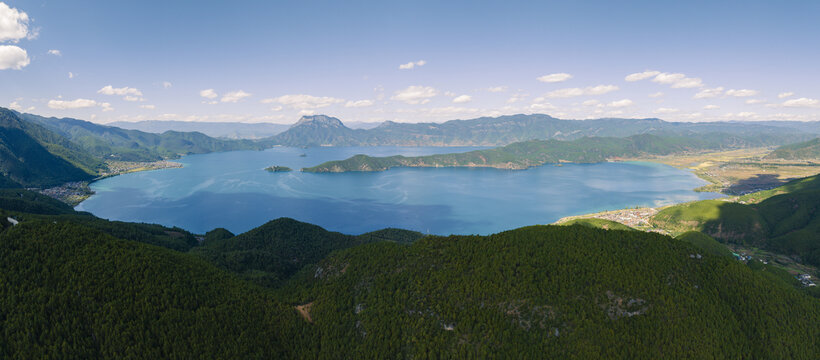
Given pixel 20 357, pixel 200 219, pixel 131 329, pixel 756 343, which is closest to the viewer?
pixel 20 357

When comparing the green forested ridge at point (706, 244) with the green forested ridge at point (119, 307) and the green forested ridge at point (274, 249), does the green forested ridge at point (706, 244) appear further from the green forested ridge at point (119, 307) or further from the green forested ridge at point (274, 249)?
the green forested ridge at point (119, 307)

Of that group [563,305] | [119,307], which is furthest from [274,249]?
[563,305]

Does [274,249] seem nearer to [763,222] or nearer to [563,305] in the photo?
[563,305]

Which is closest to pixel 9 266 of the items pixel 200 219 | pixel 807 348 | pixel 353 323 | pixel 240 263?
pixel 240 263

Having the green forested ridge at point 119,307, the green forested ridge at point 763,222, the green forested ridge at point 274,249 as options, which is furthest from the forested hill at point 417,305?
the green forested ridge at point 763,222

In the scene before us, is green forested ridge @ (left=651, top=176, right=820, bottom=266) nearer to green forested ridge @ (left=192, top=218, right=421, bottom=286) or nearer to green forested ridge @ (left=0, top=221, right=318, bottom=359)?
green forested ridge @ (left=192, top=218, right=421, bottom=286)

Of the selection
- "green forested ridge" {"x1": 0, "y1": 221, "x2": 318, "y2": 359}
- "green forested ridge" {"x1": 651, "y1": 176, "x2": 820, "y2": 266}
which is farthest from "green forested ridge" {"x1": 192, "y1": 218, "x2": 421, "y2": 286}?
"green forested ridge" {"x1": 651, "y1": 176, "x2": 820, "y2": 266}

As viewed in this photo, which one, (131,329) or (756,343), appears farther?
(756,343)

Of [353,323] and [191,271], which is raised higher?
[191,271]

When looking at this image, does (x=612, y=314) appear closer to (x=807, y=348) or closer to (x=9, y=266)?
(x=807, y=348)
